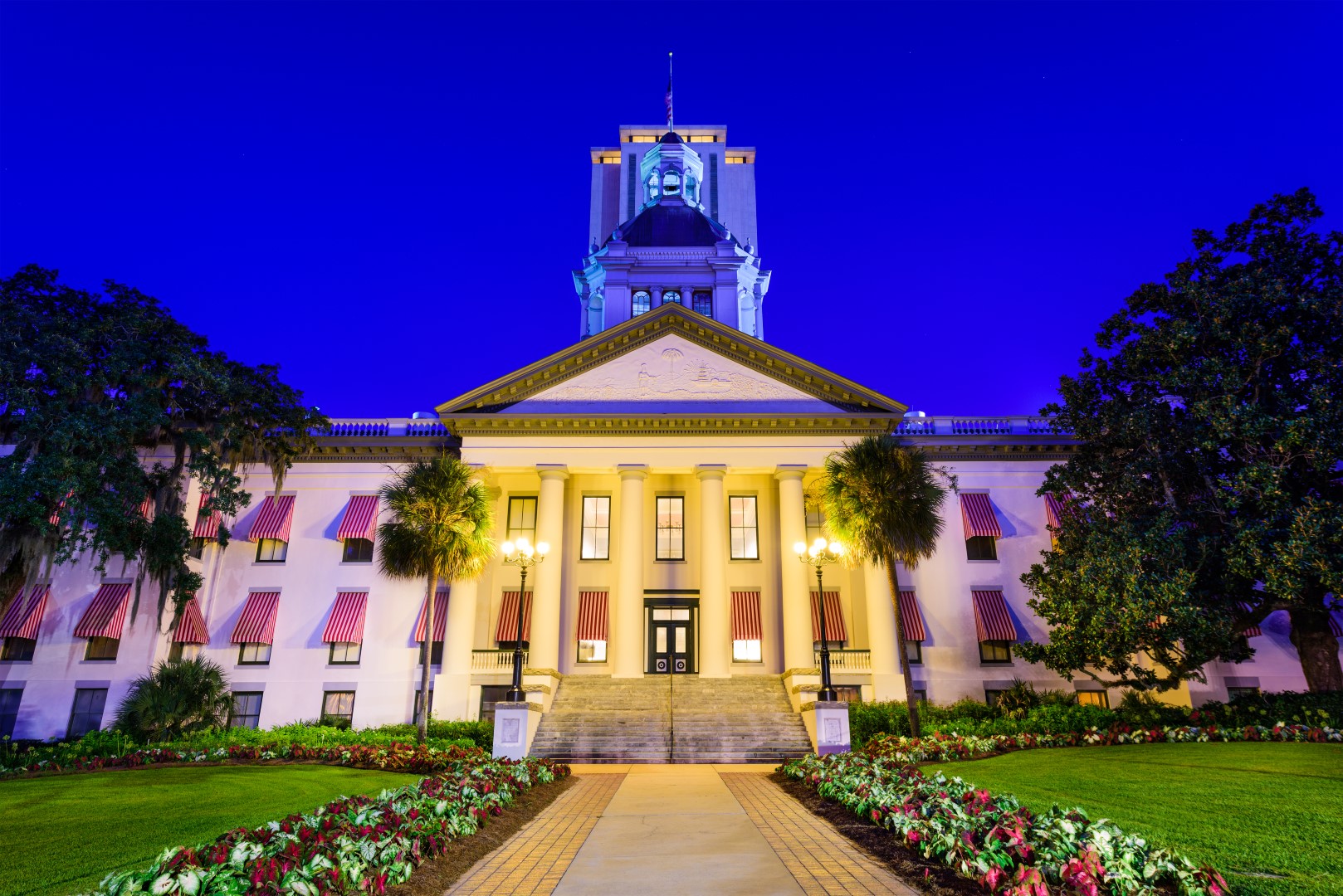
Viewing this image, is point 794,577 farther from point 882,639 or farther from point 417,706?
point 417,706

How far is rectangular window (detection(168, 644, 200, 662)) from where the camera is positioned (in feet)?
88.9

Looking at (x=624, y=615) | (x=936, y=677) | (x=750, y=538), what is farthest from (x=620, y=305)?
(x=936, y=677)

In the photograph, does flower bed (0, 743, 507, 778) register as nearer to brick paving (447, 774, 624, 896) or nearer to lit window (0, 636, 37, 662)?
brick paving (447, 774, 624, 896)

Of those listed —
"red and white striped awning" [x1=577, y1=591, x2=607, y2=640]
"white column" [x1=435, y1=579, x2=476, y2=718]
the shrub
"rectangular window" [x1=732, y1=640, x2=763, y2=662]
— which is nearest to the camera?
the shrub

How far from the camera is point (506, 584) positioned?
2939 centimetres

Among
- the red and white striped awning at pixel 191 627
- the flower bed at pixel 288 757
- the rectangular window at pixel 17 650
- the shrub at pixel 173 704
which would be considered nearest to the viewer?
the flower bed at pixel 288 757

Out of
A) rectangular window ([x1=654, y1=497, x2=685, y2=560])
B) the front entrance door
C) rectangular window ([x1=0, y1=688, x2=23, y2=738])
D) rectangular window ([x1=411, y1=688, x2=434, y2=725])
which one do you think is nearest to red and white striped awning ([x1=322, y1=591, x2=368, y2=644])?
rectangular window ([x1=411, y1=688, x2=434, y2=725])

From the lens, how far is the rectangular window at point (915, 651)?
92.6 feet

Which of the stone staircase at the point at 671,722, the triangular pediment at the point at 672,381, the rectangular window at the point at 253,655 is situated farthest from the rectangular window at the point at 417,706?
the triangular pediment at the point at 672,381

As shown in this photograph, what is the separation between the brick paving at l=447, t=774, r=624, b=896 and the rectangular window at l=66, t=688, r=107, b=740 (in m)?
21.6

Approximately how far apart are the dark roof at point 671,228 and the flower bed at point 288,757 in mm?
32107

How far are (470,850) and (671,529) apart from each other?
21.7 meters

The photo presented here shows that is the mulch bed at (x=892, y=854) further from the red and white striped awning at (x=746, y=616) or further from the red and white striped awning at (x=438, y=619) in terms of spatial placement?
the red and white striped awning at (x=438, y=619)

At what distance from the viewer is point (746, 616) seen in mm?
29266
